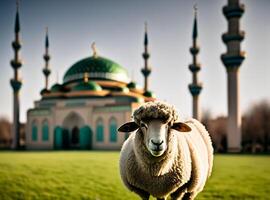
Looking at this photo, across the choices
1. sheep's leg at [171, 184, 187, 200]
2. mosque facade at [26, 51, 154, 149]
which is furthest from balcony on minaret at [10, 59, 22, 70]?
sheep's leg at [171, 184, 187, 200]

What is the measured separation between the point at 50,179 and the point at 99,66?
36307mm

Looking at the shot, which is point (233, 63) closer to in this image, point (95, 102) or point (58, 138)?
point (95, 102)

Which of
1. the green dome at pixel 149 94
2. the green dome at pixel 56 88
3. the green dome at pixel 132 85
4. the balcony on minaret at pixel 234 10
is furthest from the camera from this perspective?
the green dome at pixel 132 85

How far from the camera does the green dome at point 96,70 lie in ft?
147

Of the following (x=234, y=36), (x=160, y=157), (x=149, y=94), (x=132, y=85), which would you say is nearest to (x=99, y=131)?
(x=149, y=94)

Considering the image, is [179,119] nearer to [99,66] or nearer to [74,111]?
[74,111]

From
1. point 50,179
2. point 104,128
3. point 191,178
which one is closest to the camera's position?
point 191,178

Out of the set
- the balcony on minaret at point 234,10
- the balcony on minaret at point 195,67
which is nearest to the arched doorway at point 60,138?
the balcony on minaret at point 195,67

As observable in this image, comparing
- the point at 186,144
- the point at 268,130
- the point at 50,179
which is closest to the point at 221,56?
the point at 268,130

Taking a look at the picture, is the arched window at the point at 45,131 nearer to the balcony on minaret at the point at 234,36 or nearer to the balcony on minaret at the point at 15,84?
the balcony on minaret at the point at 15,84

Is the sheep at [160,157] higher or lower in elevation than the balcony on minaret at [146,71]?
lower

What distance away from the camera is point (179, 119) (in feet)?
9.53

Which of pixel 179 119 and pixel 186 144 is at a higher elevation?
pixel 179 119

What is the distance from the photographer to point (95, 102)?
3897 centimetres
